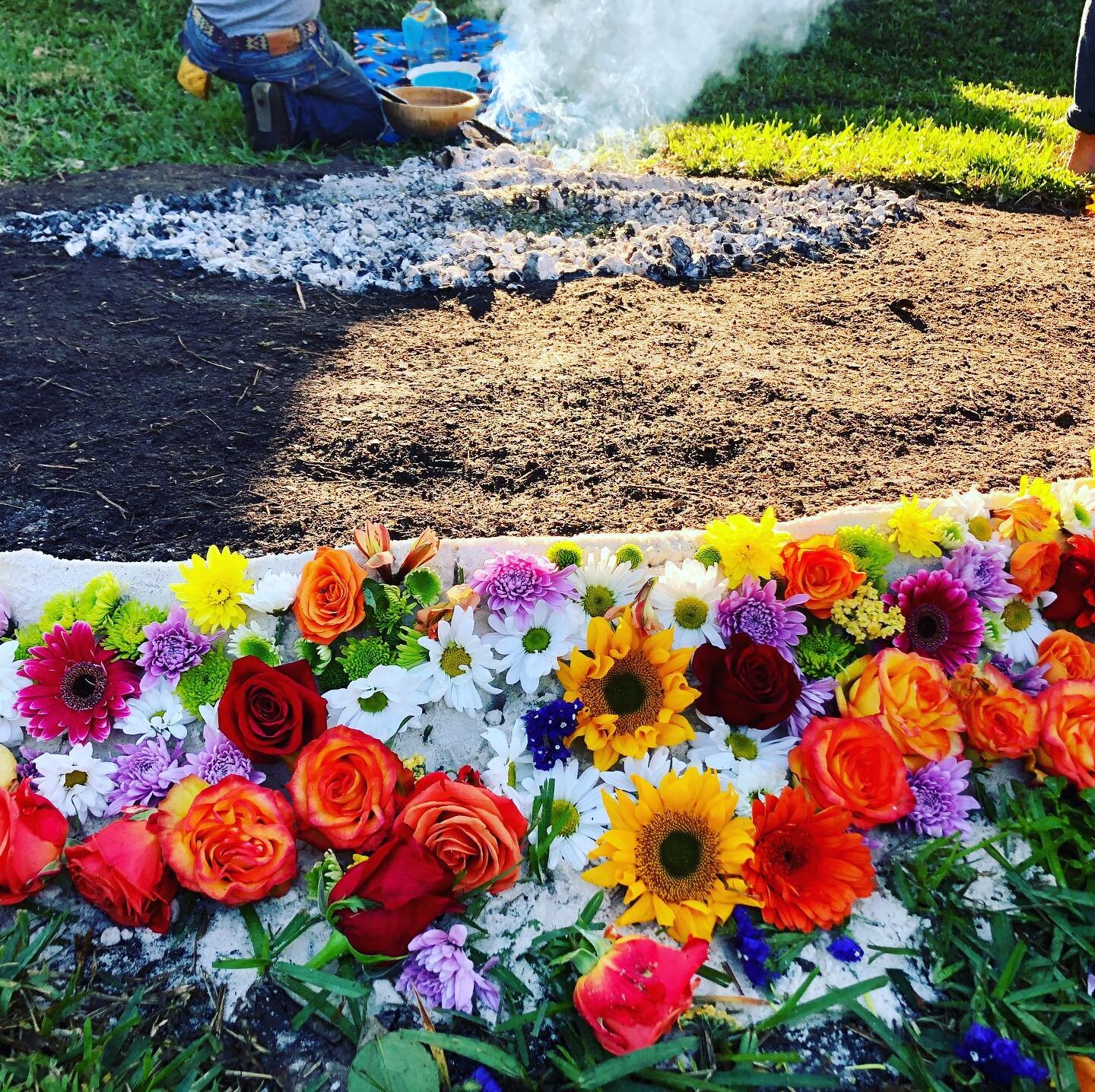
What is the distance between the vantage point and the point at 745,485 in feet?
8.10

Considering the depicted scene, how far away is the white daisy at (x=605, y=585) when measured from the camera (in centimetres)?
184

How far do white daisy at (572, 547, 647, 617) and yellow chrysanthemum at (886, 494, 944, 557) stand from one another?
1.89ft

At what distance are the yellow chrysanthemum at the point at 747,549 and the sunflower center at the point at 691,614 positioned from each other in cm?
9

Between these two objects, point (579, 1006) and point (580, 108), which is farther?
point (580, 108)

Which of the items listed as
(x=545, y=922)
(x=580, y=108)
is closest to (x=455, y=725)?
(x=545, y=922)

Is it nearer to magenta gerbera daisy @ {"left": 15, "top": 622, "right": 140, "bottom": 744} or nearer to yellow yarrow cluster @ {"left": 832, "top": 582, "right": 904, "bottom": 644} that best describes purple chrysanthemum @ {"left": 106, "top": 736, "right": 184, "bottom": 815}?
magenta gerbera daisy @ {"left": 15, "top": 622, "right": 140, "bottom": 744}

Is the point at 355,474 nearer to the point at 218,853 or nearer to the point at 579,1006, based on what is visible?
the point at 218,853

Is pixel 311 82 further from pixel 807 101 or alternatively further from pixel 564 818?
pixel 564 818

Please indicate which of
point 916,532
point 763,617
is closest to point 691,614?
point 763,617

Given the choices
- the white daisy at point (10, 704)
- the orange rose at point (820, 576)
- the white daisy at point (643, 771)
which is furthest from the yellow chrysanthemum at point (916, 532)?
the white daisy at point (10, 704)

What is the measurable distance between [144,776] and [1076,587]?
193 centimetres

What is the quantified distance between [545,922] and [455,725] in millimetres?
409

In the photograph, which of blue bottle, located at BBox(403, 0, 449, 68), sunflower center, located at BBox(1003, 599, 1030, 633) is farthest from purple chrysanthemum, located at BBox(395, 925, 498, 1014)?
blue bottle, located at BBox(403, 0, 449, 68)

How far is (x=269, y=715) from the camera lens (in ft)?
5.37
